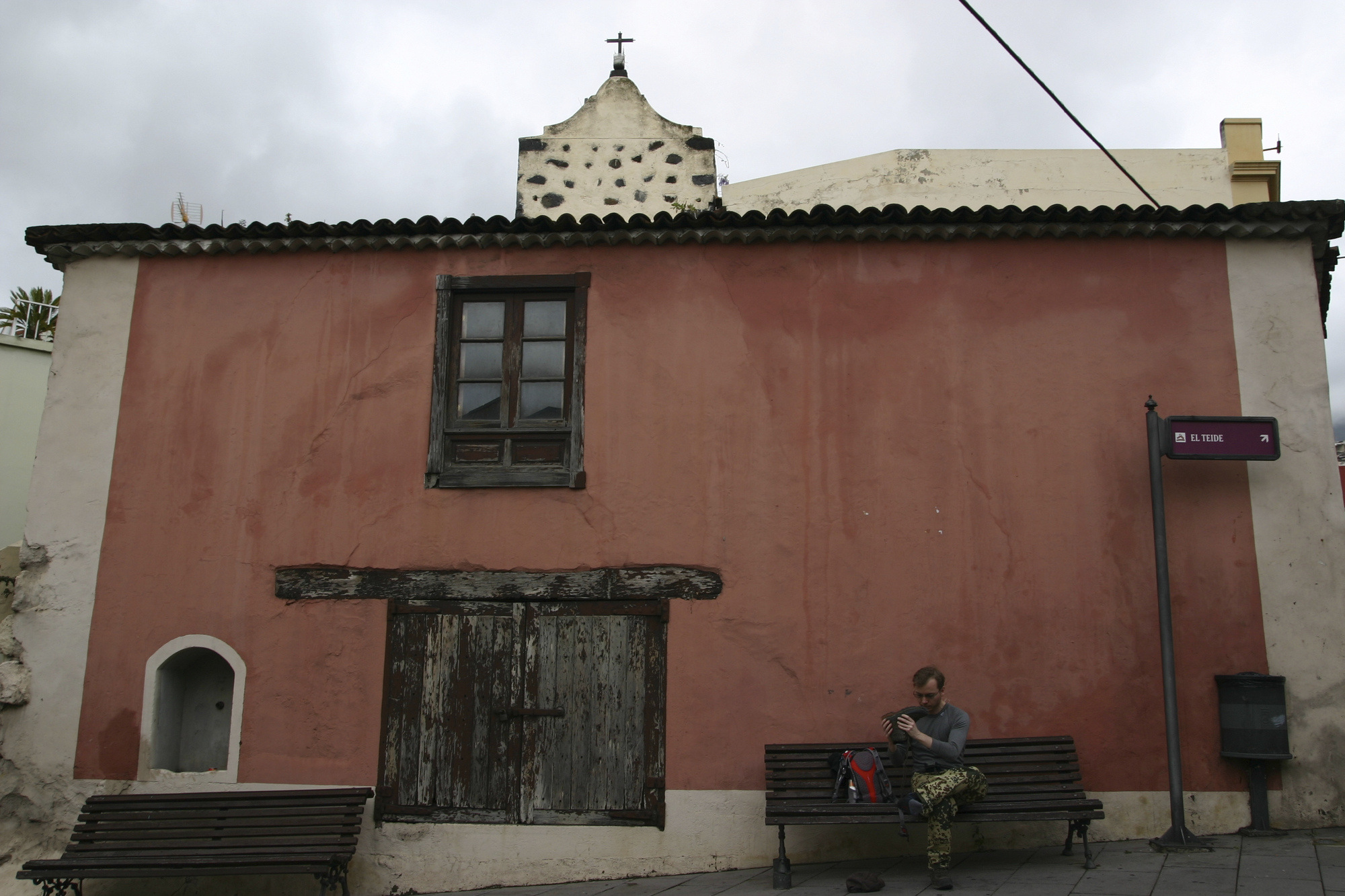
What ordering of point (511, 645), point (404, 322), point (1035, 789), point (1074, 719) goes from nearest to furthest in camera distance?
1. point (1035, 789)
2. point (1074, 719)
3. point (511, 645)
4. point (404, 322)

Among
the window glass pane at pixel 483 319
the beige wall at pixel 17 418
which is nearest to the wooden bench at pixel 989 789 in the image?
the window glass pane at pixel 483 319

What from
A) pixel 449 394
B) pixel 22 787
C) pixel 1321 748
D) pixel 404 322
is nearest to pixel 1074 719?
pixel 1321 748

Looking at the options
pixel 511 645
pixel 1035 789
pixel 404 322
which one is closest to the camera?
pixel 1035 789

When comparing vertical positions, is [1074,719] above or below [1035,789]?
above

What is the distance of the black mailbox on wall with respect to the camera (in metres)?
6.48

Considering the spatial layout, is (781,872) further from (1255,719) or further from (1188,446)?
(1188,446)

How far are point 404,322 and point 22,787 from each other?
4.47m

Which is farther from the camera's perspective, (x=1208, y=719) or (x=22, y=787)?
(x=22, y=787)

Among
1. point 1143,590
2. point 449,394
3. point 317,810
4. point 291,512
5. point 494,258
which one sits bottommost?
point 317,810

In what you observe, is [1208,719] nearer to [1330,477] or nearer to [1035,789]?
[1035,789]

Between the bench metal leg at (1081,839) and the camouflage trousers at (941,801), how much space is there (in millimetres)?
784

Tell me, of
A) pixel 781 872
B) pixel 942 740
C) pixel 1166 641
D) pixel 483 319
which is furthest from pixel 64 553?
pixel 1166 641

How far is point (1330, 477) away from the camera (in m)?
6.88

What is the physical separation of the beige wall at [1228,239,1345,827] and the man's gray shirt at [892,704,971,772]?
2410 millimetres
